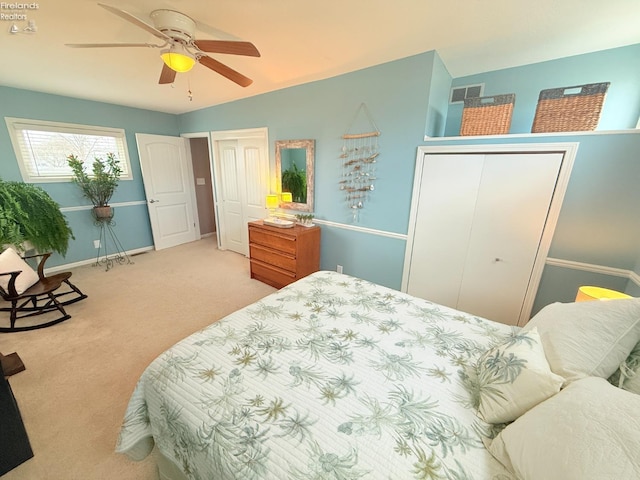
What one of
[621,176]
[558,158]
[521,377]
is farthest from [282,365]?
[621,176]

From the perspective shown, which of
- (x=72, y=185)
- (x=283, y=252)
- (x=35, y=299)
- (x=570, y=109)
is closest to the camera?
(x=570, y=109)

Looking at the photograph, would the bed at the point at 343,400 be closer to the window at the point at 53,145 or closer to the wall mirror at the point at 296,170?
the wall mirror at the point at 296,170

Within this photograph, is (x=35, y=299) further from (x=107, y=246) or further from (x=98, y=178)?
(x=98, y=178)

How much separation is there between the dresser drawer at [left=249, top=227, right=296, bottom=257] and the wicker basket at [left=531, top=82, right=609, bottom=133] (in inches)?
93.8

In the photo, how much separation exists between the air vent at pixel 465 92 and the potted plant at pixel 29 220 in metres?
4.83

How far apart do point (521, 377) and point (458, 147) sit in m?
1.87

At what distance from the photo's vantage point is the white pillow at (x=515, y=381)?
0.80m

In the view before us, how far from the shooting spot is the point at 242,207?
4.09 metres

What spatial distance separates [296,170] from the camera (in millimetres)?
3176

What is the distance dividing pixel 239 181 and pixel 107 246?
7.93 feet

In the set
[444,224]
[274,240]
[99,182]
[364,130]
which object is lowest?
[274,240]

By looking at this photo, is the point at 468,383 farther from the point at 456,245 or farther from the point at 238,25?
the point at 238,25

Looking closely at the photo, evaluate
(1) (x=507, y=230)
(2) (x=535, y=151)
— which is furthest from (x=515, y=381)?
(2) (x=535, y=151)

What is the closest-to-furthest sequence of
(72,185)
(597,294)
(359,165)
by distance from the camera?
(597,294) → (359,165) → (72,185)
